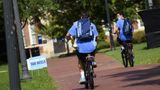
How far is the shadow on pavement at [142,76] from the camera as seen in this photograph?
Answer: 14121 mm

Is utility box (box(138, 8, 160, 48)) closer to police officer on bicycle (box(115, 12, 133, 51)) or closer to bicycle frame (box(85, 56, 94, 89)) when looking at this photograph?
police officer on bicycle (box(115, 12, 133, 51))

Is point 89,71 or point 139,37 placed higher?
point 89,71

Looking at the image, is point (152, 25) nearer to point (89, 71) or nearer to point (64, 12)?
point (64, 12)

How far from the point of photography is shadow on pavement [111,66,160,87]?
14121 millimetres

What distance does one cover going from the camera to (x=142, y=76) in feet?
51.8

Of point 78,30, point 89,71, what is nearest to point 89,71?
point 89,71

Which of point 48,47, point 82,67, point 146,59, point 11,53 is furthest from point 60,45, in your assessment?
point 11,53

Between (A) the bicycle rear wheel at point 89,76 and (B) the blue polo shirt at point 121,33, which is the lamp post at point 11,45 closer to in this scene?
(A) the bicycle rear wheel at point 89,76

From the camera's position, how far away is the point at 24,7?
40062 millimetres

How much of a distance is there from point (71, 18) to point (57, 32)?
140 centimetres

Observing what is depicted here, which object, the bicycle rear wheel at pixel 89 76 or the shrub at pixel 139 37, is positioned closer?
the bicycle rear wheel at pixel 89 76

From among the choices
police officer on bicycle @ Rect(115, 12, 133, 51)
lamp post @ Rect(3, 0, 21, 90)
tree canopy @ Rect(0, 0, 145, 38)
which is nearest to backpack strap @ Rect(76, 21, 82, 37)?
lamp post @ Rect(3, 0, 21, 90)

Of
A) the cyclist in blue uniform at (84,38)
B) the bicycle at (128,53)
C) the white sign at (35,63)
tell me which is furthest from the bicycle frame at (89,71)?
the white sign at (35,63)

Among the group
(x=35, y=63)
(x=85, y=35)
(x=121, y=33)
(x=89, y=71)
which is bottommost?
(x=35, y=63)
